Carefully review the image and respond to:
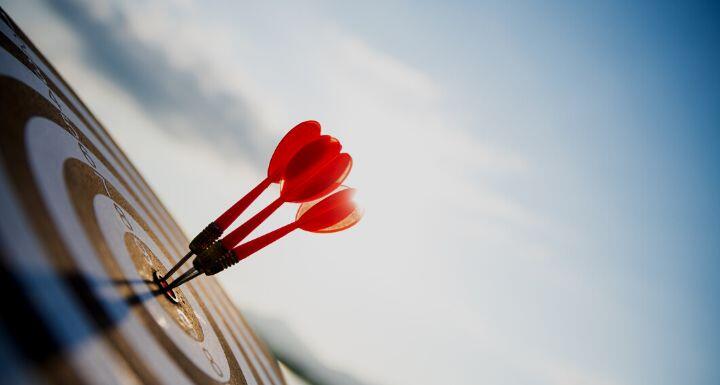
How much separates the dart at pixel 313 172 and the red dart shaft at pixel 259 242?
0.07 metres

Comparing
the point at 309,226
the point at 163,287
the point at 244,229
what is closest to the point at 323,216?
the point at 309,226

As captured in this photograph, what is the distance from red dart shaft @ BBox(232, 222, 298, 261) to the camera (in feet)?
4.86

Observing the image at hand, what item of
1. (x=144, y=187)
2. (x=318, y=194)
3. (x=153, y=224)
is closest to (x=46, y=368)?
(x=318, y=194)

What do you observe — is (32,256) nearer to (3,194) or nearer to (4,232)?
(4,232)

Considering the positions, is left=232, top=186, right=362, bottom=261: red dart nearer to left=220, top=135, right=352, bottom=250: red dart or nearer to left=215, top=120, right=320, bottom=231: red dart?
left=220, top=135, right=352, bottom=250: red dart

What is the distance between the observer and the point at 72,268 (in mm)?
1142

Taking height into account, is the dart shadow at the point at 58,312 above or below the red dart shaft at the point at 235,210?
below

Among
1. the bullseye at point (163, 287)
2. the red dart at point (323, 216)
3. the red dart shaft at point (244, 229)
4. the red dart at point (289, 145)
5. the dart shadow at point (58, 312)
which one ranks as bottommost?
the dart shadow at point (58, 312)

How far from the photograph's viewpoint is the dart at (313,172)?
1566 mm

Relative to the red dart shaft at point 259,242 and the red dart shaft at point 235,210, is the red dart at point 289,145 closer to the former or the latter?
the red dart shaft at point 235,210

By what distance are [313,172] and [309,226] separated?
0.76 ft

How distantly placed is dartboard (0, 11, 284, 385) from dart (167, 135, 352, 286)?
57cm

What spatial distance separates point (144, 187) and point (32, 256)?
2.25 meters

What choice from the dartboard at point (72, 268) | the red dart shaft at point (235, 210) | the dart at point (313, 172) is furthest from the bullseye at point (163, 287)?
the dart at point (313, 172)
